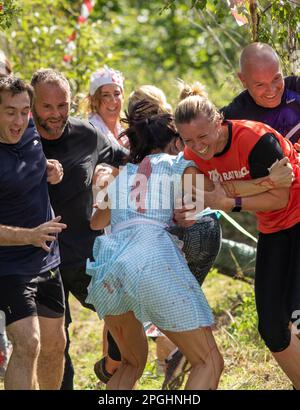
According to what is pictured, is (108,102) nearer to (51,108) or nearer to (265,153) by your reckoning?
(51,108)

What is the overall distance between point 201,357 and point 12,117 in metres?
1.61

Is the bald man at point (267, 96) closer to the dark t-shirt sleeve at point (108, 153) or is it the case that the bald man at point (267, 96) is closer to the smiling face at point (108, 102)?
the dark t-shirt sleeve at point (108, 153)

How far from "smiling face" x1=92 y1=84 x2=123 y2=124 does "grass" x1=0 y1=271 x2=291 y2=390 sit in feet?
6.19

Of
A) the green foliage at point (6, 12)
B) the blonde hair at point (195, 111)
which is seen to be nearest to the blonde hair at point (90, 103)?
the green foliage at point (6, 12)

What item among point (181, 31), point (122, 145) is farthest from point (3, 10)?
point (181, 31)

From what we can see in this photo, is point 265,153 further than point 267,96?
No

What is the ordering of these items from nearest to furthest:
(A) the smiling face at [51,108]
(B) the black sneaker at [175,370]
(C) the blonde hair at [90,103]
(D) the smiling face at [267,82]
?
(D) the smiling face at [267,82], (A) the smiling face at [51,108], (B) the black sneaker at [175,370], (C) the blonde hair at [90,103]

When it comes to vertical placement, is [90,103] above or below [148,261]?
above

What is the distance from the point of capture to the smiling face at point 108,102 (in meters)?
7.73

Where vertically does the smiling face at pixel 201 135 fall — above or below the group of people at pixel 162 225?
above

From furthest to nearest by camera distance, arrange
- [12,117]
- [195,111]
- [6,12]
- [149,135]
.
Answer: [6,12]
[149,135]
[12,117]
[195,111]

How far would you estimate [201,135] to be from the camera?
5.27 metres

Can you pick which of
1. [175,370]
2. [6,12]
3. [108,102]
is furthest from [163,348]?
[6,12]

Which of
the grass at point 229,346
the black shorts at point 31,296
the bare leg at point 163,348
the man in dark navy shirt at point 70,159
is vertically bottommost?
the grass at point 229,346
